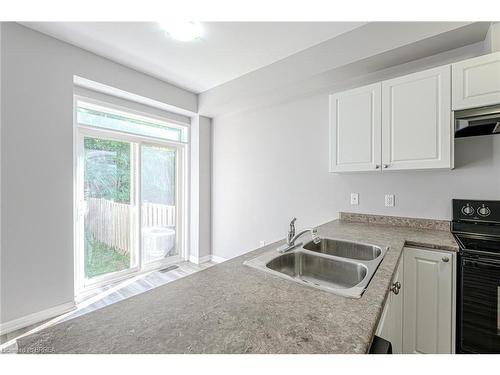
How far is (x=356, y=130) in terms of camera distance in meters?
2.09

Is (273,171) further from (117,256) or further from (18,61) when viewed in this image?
(18,61)

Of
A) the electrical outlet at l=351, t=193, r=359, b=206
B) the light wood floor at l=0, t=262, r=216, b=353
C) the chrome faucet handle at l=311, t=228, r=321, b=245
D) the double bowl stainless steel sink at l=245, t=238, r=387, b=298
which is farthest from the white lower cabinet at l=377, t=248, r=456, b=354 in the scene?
the light wood floor at l=0, t=262, r=216, b=353

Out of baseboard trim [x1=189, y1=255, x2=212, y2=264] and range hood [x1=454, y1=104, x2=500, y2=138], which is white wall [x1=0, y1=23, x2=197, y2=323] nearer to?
baseboard trim [x1=189, y1=255, x2=212, y2=264]

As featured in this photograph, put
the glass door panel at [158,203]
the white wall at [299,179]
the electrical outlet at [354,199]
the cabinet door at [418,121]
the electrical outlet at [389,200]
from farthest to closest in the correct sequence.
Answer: the glass door panel at [158,203] < the electrical outlet at [354,199] < the electrical outlet at [389,200] < the white wall at [299,179] < the cabinet door at [418,121]

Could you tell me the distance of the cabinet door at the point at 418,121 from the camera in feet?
5.49

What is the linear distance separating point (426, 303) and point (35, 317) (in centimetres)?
330

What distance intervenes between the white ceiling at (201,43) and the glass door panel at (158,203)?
1243 millimetres

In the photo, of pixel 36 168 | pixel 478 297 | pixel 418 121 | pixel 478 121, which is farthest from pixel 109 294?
pixel 478 121

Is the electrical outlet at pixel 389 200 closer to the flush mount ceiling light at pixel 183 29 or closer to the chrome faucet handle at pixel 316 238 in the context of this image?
the chrome faucet handle at pixel 316 238

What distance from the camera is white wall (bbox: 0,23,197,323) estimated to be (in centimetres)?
199

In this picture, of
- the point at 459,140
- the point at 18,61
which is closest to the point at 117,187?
the point at 18,61

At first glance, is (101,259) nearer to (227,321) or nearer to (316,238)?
(316,238)

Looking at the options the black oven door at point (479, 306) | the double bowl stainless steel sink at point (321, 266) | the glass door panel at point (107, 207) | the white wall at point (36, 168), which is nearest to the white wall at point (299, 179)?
the black oven door at point (479, 306)
